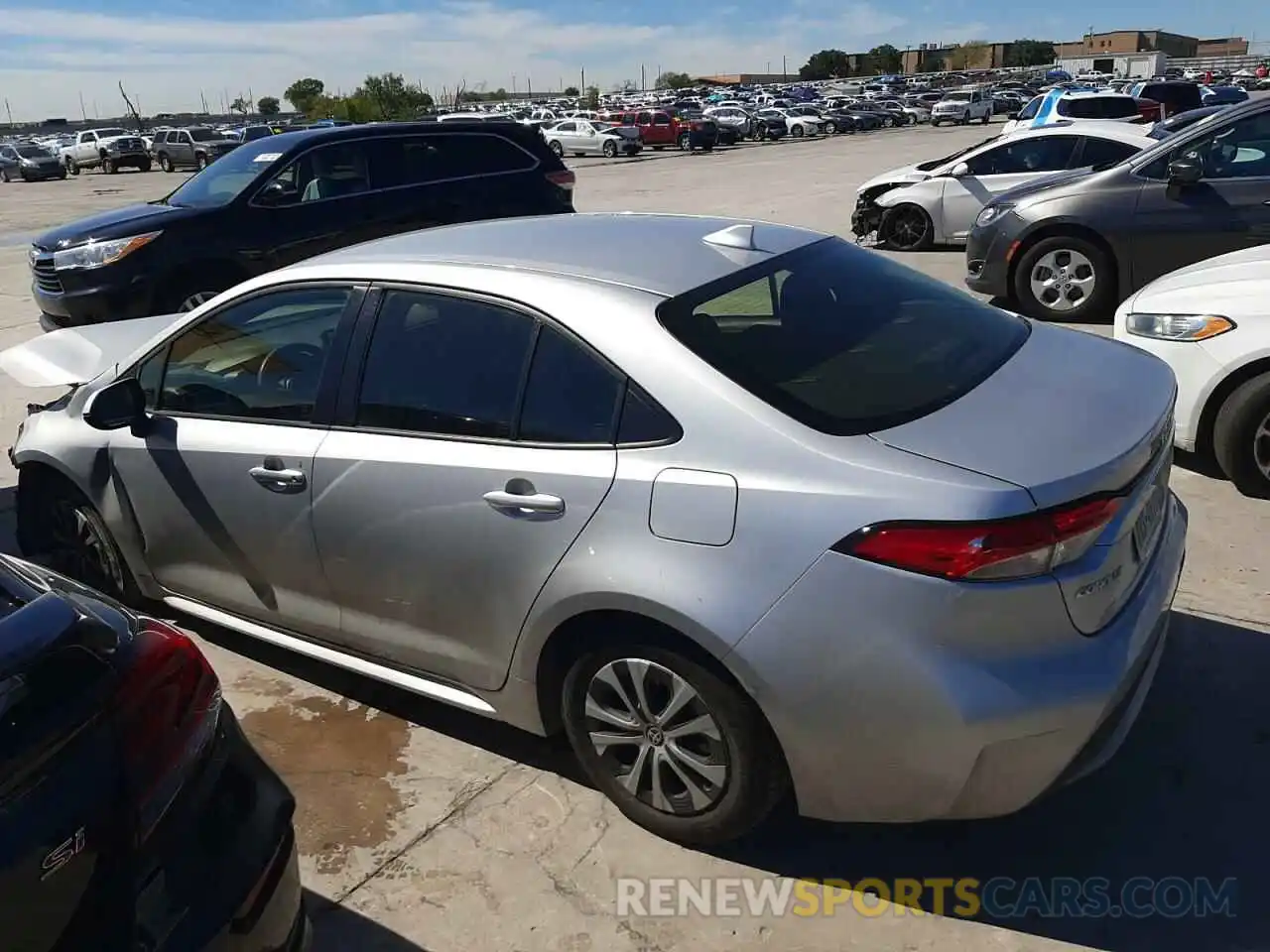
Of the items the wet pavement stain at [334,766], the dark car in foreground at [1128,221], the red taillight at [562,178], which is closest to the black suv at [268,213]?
the red taillight at [562,178]

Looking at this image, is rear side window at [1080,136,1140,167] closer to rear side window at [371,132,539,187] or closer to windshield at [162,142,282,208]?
rear side window at [371,132,539,187]

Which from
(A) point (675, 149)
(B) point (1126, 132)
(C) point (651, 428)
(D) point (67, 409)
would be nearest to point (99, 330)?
(D) point (67, 409)

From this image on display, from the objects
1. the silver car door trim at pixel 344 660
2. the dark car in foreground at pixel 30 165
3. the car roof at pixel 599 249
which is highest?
the car roof at pixel 599 249

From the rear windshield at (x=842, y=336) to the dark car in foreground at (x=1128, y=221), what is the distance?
5.27m

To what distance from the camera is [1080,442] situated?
258 cm

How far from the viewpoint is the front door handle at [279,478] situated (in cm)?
332

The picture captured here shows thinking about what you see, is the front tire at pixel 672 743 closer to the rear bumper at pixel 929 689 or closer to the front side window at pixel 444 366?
the rear bumper at pixel 929 689

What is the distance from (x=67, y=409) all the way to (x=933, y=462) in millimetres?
3388

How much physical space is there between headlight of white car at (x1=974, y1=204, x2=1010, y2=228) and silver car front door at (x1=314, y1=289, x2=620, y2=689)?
270 inches

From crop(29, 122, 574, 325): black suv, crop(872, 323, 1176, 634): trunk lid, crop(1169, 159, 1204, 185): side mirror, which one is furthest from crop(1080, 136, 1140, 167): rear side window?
crop(872, 323, 1176, 634): trunk lid

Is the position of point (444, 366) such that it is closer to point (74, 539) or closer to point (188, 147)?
point (74, 539)

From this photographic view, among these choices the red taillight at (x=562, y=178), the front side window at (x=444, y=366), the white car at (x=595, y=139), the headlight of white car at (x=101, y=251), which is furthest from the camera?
the white car at (x=595, y=139)

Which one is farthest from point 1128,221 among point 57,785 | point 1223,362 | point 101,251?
point 57,785

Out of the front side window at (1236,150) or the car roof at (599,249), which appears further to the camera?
the front side window at (1236,150)
